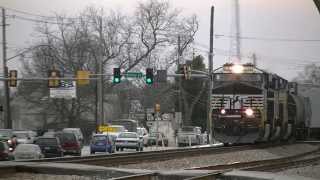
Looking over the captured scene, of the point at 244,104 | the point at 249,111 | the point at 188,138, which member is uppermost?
the point at 244,104

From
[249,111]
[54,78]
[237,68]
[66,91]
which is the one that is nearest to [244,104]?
[249,111]

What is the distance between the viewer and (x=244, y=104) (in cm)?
3272

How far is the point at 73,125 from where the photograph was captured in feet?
266

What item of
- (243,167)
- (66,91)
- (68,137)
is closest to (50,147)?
(68,137)

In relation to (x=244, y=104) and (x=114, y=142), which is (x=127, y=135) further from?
(x=244, y=104)

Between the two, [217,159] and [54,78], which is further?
[54,78]

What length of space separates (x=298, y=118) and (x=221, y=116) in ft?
33.9

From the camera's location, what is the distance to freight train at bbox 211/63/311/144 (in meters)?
32.4

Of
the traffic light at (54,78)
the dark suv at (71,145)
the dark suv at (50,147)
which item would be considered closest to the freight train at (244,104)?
the dark suv at (50,147)

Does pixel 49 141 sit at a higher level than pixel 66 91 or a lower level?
lower

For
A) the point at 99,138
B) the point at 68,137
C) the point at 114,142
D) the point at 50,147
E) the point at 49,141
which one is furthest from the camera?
the point at 114,142

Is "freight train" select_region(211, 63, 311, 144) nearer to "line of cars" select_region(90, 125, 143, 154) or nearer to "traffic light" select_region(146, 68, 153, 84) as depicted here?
"line of cars" select_region(90, 125, 143, 154)

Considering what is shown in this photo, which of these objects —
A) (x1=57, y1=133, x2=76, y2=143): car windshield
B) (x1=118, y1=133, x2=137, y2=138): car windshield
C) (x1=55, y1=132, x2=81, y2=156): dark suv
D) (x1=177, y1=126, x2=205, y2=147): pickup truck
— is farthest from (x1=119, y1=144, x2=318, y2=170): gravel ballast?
(x1=177, y1=126, x2=205, y2=147): pickup truck

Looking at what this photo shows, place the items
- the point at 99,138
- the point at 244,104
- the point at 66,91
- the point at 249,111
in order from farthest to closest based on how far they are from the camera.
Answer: the point at 66,91 → the point at 99,138 → the point at 244,104 → the point at 249,111
